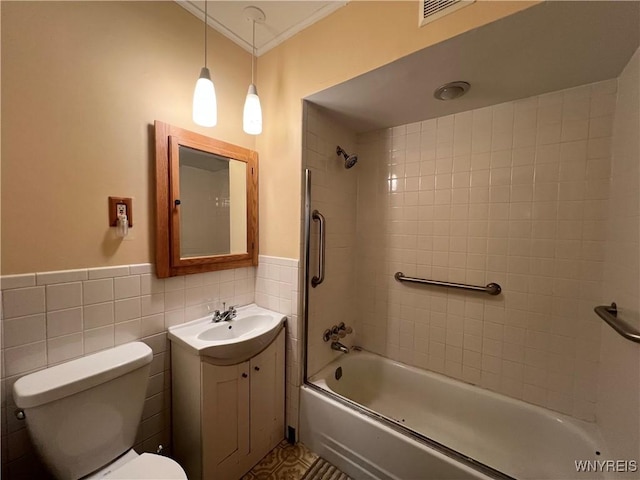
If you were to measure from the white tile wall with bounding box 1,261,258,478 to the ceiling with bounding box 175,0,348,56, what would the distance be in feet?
4.65

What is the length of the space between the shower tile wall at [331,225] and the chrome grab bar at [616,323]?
1371 mm

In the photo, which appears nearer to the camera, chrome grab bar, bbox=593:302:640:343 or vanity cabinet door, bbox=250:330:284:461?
chrome grab bar, bbox=593:302:640:343

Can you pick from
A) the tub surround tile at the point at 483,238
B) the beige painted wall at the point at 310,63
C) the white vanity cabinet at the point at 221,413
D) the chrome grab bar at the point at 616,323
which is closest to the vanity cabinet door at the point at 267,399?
the white vanity cabinet at the point at 221,413

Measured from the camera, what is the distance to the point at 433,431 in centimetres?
166

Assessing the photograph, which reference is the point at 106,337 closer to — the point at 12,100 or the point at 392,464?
the point at 12,100

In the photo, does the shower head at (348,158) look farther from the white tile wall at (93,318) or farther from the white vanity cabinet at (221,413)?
the white vanity cabinet at (221,413)

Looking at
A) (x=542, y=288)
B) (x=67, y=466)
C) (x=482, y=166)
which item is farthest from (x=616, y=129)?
(x=67, y=466)

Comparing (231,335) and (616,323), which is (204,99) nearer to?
(231,335)

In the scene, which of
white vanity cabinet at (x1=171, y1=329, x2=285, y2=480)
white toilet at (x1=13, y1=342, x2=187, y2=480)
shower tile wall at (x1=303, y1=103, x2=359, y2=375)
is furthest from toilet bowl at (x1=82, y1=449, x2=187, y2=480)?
shower tile wall at (x1=303, y1=103, x2=359, y2=375)

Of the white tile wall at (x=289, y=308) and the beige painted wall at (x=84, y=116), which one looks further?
the white tile wall at (x=289, y=308)

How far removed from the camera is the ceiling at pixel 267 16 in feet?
4.37

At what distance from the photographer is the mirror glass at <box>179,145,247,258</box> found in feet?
4.70

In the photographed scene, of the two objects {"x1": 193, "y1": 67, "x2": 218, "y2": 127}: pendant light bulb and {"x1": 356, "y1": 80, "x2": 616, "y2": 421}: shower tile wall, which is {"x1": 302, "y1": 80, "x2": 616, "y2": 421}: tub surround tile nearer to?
{"x1": 356, "y1": 80, "x2": 616, "y2": 421}: shower tile wall

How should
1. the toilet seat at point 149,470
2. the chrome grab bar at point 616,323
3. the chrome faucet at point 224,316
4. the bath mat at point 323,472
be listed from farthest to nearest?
the chrome faucet at point 224,316
the bath mat at point 323,472
the toilet seat at point 149,470
the chrome grab bar at point 616,323
